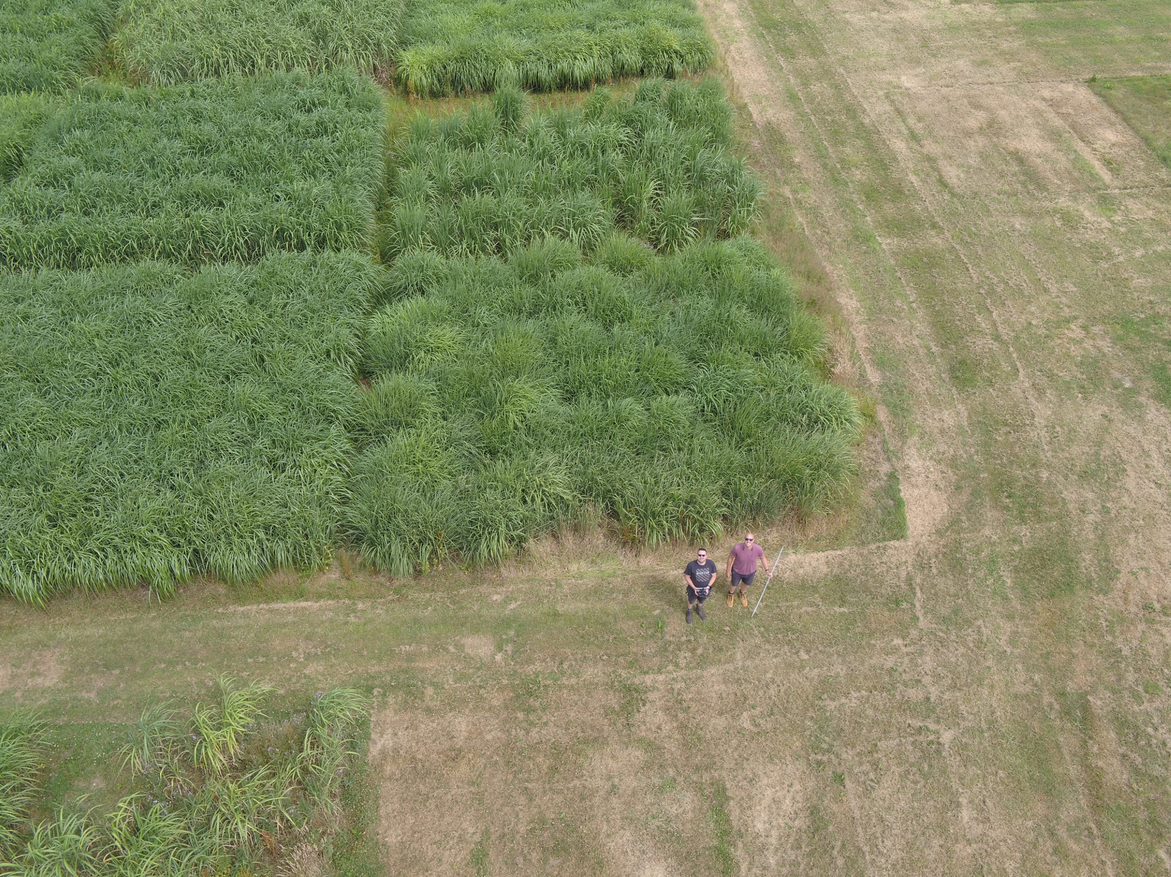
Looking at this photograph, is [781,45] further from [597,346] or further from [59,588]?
[59,588]

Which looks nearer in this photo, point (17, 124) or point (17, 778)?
point (17, 778)

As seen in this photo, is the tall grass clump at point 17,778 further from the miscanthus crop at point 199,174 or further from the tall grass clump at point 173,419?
the miscanthus crop at point 199,174

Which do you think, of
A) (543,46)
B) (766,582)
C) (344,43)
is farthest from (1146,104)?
(344,43)

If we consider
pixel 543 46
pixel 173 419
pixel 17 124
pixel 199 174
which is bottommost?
pixel 173 419

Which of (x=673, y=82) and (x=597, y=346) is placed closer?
(x=597, y=346)

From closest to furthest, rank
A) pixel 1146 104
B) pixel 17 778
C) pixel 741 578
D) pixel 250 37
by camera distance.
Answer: pixel 17 778 < pixel 741 578 < pixel 250 37 < pixel 1146 104

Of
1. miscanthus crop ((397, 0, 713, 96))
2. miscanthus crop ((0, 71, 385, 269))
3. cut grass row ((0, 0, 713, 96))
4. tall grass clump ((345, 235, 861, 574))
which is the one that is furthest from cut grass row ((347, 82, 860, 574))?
cut grass row ((0, 0, 713, 96))

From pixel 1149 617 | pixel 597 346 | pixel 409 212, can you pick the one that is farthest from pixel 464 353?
pixel 1149 617

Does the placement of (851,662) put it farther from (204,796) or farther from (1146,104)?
(1146,104)
